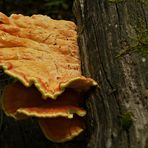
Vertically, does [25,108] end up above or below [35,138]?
above

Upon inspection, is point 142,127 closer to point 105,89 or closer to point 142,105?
point 142,105

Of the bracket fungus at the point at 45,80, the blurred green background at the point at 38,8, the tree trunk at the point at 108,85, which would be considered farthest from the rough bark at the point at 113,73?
the blurred green background at the point at 38,8

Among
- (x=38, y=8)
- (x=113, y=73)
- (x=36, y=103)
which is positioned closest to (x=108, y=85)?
(x=113, y=73)

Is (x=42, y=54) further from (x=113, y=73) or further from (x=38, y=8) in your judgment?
(x=38, y=8)

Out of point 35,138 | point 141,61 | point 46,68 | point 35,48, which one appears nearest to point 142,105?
point 141,61

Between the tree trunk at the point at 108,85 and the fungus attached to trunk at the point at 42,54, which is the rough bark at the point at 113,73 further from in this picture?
the fungus attached to trunk at the point at 42,54

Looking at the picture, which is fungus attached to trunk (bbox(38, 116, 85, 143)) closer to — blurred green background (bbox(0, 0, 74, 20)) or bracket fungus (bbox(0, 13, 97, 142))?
bracket fungus (bbox(0, 13, 97, 142))

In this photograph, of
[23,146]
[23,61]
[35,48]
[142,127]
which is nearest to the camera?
[142,127]
